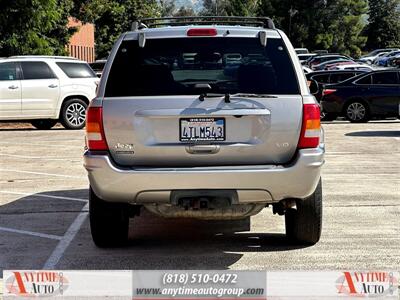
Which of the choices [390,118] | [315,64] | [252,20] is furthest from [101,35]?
[252,20]

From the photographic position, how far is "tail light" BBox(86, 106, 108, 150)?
6156 millimetres

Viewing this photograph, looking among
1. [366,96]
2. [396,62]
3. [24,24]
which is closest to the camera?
[366,96]

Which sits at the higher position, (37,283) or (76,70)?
(37,283)

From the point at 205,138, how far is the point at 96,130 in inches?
34.8

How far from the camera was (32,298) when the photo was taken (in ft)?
14.7

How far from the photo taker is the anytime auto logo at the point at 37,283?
4.54m

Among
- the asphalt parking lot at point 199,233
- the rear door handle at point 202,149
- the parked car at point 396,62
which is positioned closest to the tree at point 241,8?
the parked car at point 396,62

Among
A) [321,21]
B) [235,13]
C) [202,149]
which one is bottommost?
[321,21]

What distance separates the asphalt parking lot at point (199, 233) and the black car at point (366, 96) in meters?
8.74

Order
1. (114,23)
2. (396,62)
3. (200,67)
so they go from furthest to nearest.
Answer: (114,23)
(396,62)
(200,67)

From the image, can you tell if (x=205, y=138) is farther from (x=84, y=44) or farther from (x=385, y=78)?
(x=84, y=44)

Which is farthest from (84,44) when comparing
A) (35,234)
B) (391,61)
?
(35,234)

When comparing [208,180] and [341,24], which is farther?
[341,24]

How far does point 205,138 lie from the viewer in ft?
19.9
